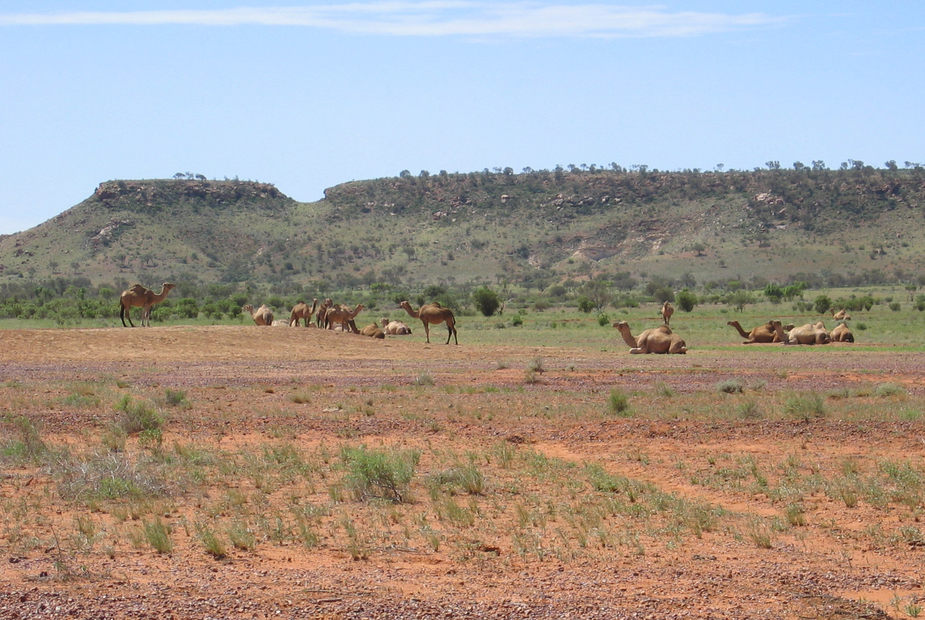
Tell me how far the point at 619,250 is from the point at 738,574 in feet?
375

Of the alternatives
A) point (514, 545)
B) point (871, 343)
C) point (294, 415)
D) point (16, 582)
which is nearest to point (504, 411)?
point (294, 415)

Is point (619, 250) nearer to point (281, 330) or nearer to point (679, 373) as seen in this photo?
point (281, 330)

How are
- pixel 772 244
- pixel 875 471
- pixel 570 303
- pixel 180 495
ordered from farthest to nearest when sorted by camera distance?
pixel 772 244
pixel 570 303
pixel 875 471
pixel 180 495

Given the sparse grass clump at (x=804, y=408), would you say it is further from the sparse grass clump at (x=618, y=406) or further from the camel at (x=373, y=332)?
the camel at (x=373, y=332)

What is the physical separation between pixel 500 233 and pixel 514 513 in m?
115

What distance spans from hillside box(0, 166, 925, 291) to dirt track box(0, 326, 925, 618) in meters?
80.2

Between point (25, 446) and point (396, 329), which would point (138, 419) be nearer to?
point (25, 446)

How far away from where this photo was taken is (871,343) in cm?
3772

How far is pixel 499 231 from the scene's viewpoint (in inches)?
4966

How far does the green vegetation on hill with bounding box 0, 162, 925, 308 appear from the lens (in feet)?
357

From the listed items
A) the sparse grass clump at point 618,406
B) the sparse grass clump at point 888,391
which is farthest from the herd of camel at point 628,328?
the sparse grass clump at point 618,406

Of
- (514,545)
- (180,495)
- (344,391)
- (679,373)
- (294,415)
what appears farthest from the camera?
(679,373)

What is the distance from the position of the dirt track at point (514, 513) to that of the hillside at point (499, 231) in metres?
80.2

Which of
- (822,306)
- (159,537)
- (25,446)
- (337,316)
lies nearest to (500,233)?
(822,306)
